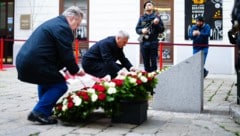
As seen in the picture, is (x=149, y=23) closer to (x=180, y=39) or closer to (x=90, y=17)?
(x=180, y=39)

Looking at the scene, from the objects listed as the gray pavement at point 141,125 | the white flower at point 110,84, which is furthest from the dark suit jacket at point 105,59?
the white flower at point 110,84

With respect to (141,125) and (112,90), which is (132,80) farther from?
(141,125)

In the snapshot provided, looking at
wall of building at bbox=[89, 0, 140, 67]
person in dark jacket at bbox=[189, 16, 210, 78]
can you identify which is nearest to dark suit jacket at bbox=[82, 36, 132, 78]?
person in dark jacket at bbox=[189, 16, 210, 78]

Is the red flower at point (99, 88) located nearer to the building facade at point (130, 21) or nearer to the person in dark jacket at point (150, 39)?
the person in dark jacket at point (150, 39)

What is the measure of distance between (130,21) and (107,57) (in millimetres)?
9002

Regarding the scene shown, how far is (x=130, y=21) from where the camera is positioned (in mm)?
15664

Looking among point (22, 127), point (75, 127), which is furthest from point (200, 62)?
point (22, 127)

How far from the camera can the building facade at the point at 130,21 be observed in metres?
14.7

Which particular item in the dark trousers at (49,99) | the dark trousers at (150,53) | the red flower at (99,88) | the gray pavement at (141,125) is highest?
the dark trousers at (150,53)

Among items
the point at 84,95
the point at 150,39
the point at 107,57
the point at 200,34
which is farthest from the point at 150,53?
the point at 84,95

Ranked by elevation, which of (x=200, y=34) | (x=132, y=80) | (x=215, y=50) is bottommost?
(x=132, y=80)

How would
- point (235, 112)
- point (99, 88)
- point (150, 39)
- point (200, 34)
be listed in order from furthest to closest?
point (200, 34) < point (150, 39) < point (235, 112) < point (99, 88)

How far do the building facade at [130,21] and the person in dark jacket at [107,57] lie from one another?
23.0 feet

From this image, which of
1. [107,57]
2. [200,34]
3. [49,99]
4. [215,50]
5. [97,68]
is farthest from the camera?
[215,50]
